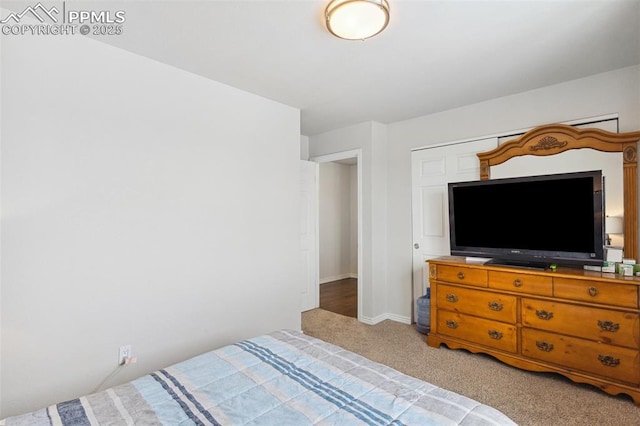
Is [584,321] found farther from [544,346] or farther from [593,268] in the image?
[593,268]

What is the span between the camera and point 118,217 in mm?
2219

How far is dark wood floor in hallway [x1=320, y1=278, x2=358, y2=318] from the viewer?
4477 millimetres

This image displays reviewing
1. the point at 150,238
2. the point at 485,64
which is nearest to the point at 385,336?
the point at 150,238

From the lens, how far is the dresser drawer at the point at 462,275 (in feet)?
9.35

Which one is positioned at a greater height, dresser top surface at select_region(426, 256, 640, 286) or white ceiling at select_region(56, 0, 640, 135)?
white ceiling at select_region(56, 0, 640, 135)

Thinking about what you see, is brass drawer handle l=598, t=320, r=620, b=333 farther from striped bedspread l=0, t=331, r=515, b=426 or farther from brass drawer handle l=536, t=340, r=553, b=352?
striped bedspread l=0, t=331, r=515, b=426

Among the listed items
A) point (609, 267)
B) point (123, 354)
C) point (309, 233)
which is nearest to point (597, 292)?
point (609, 267)

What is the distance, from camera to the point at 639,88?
2543mm

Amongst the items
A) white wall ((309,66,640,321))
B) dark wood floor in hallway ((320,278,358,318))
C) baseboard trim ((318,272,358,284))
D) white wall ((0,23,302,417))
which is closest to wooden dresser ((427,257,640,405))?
white wall ((309,66,640,321))

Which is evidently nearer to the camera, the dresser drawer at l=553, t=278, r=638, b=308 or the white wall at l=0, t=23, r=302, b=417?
the white wall at l=0, t=23, r=302, b=417

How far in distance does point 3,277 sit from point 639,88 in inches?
179

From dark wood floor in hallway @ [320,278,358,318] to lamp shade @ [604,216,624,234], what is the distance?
2733mm

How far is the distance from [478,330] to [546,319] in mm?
547

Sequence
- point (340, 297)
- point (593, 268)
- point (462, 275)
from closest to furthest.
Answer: point (593, 268), point (462, 275), point (340, 297)
